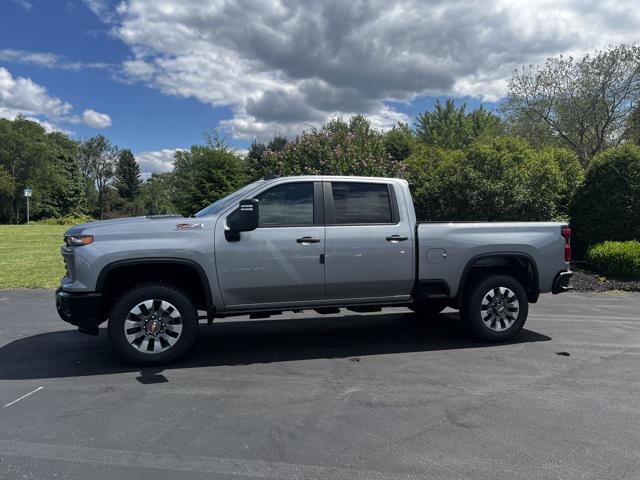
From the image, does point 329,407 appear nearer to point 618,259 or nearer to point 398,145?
point 618,259

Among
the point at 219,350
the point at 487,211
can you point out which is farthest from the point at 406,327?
the point at 487,211

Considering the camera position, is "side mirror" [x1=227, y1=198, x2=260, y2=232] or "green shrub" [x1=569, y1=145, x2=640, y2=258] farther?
"green shrub" [x1=569, y1=145, x2=640, y2=258]

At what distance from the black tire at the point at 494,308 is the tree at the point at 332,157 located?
8867 millimetres

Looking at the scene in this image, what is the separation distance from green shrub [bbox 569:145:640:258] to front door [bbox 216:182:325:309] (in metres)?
9.06

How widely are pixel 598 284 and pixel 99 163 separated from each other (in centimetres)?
10333

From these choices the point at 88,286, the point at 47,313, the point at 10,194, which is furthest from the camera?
the point at 10,194

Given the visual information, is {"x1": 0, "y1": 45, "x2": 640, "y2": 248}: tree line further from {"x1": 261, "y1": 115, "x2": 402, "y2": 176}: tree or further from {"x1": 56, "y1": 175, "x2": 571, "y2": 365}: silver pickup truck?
{"x1": 56, "y1": 175, "x2": 571, "y2": 365}: silver pickup truck

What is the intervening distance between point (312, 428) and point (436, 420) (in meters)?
0.97

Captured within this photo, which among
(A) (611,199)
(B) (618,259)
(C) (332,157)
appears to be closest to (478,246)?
(B) (618,259)

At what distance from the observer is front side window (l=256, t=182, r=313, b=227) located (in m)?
5.55

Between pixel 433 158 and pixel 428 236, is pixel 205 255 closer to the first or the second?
pixel 428 236

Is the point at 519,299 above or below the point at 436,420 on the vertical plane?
above

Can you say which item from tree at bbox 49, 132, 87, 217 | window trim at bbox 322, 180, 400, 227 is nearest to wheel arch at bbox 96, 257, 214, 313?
window trim at bbox 322, 180, 400, 227

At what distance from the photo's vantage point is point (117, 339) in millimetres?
5125
